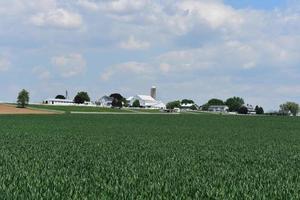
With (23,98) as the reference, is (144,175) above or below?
below

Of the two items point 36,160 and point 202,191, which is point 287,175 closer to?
point 202,191

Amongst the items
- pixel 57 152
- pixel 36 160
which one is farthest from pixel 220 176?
pixel 57 152

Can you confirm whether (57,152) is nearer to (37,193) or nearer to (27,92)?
(37,193)

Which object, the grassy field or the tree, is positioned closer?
the grassy field

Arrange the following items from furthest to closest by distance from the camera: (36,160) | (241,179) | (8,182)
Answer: (36,160) → (241,179) → (8,182)

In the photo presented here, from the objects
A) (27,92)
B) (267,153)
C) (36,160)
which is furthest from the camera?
(27,92)

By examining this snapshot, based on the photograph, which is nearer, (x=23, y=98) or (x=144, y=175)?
(x=144, y=175)

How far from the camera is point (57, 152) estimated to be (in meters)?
29.1

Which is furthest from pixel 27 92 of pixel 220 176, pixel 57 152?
pixel 220 176

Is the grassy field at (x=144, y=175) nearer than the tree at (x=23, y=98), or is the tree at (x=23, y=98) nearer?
the grassy field at (x=144, y=175)

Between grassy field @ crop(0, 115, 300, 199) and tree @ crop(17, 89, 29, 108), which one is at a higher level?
tree @ crop(17, 89, 29, 108)

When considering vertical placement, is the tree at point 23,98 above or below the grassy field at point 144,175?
above

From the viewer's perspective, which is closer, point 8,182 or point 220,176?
point 8,182

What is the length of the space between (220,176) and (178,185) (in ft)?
10.2
